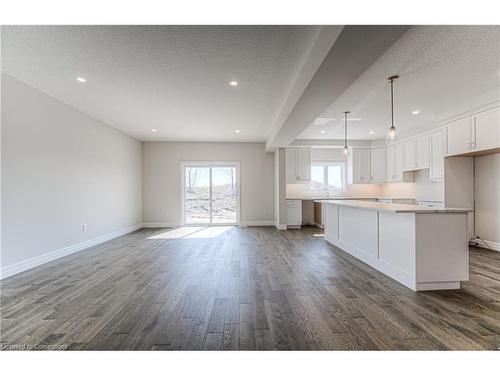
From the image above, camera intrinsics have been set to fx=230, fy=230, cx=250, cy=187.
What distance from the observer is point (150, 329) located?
188cm

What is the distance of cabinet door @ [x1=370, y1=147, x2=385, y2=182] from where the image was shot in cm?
700

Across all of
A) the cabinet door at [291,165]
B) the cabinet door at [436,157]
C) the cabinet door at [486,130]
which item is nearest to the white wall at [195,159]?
the cabinet door at [291,165]

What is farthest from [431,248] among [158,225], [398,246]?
[158,225]

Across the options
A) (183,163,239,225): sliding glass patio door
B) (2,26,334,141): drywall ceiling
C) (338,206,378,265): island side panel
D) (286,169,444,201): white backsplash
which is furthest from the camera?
(183,163,239,225): sliding glass patio door

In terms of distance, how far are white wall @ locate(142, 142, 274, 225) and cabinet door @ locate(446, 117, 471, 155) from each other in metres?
4.34

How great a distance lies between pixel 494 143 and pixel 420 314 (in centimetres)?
354

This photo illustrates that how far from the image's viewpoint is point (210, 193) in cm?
743

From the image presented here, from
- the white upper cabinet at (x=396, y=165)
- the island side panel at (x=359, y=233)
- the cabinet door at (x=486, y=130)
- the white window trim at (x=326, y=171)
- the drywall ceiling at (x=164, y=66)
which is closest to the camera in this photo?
the drywall ceiling at (x=164, y=66)

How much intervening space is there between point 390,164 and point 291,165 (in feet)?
9.50

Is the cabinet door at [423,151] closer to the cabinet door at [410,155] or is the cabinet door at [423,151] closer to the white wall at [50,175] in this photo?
the cabinet door at [410,155]

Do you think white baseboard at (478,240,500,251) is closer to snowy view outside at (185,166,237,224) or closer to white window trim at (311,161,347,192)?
white window trim at (311,161,347,192)

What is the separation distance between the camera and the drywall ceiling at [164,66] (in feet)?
7.34

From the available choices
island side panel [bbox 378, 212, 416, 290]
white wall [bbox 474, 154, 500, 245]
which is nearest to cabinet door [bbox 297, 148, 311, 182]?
white wall [bbox 474, 154, 500, 245]

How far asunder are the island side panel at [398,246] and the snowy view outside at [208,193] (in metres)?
4.88
